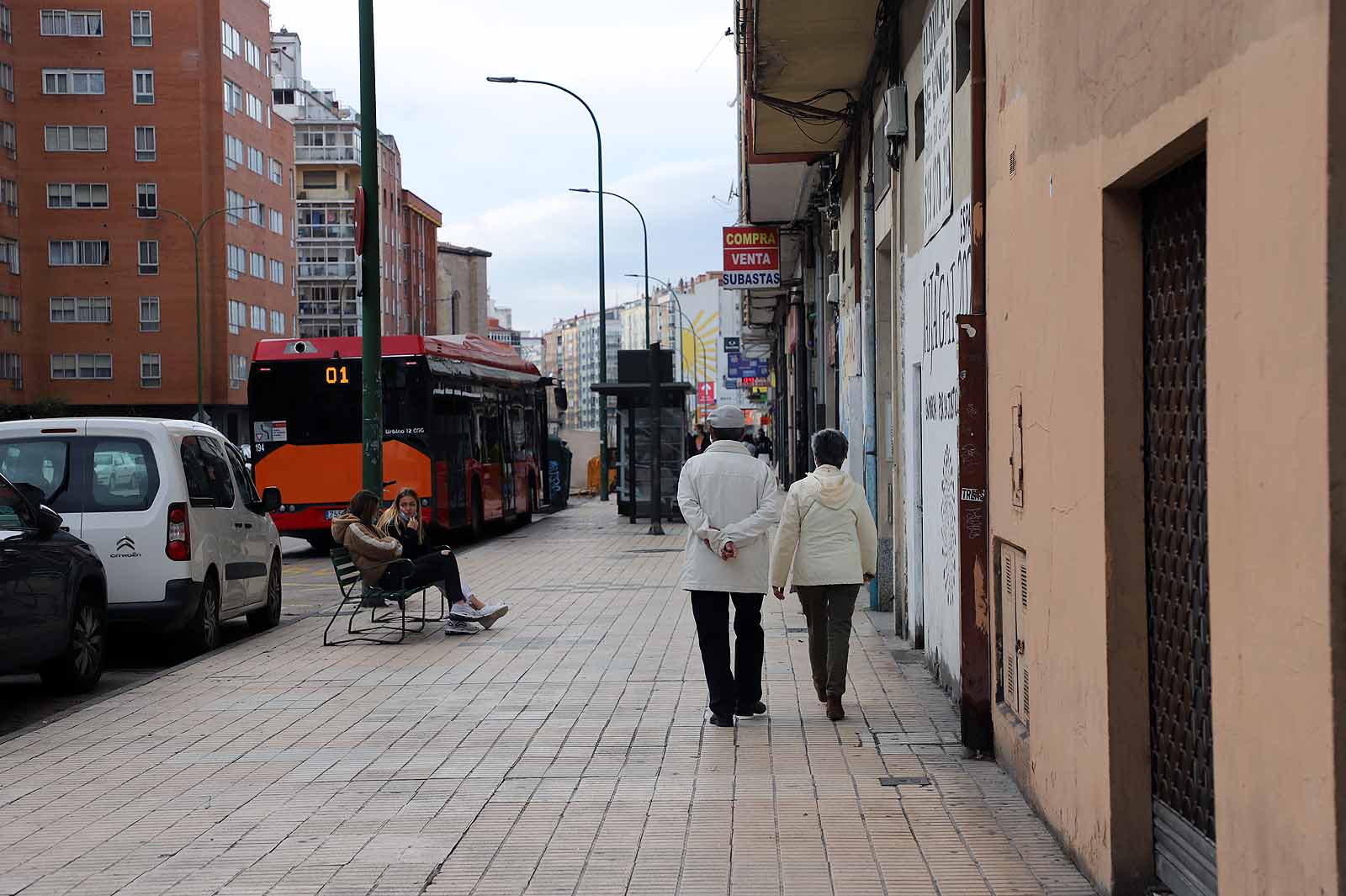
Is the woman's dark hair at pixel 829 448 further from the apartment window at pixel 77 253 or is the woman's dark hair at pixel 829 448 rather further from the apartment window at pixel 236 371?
the apartment window at pixel 77 253

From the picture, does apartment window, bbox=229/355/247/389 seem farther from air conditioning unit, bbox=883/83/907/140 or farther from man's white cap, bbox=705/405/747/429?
man's white cap, bbox=705/405/747/429

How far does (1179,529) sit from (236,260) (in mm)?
74633

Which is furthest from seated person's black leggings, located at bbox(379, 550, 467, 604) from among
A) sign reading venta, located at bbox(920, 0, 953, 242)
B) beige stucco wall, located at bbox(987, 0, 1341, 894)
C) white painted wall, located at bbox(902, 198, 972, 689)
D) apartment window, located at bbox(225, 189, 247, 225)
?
apartment window, located at bbox(225, 189, 247, 225)

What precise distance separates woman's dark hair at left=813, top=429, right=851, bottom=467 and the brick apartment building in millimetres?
66661

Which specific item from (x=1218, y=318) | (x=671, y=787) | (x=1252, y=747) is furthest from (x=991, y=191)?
(x=1252, y=747)

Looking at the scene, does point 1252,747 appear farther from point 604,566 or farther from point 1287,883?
point 604,566

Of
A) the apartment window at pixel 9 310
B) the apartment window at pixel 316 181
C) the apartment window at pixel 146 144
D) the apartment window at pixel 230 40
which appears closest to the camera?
the apartment window at pixel 9 310

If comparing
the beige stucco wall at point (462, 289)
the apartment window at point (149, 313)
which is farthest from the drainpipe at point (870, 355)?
the beige stucco wall at point (462, 289)

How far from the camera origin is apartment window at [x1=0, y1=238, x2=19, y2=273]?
68.9m

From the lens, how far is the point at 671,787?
6.96 meters

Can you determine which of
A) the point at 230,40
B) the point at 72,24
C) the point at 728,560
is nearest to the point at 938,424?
the point at 728,560

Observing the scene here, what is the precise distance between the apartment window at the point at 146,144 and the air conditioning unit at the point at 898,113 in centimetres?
6700

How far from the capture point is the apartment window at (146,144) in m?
72.2

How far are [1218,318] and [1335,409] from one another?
0.78 metres
